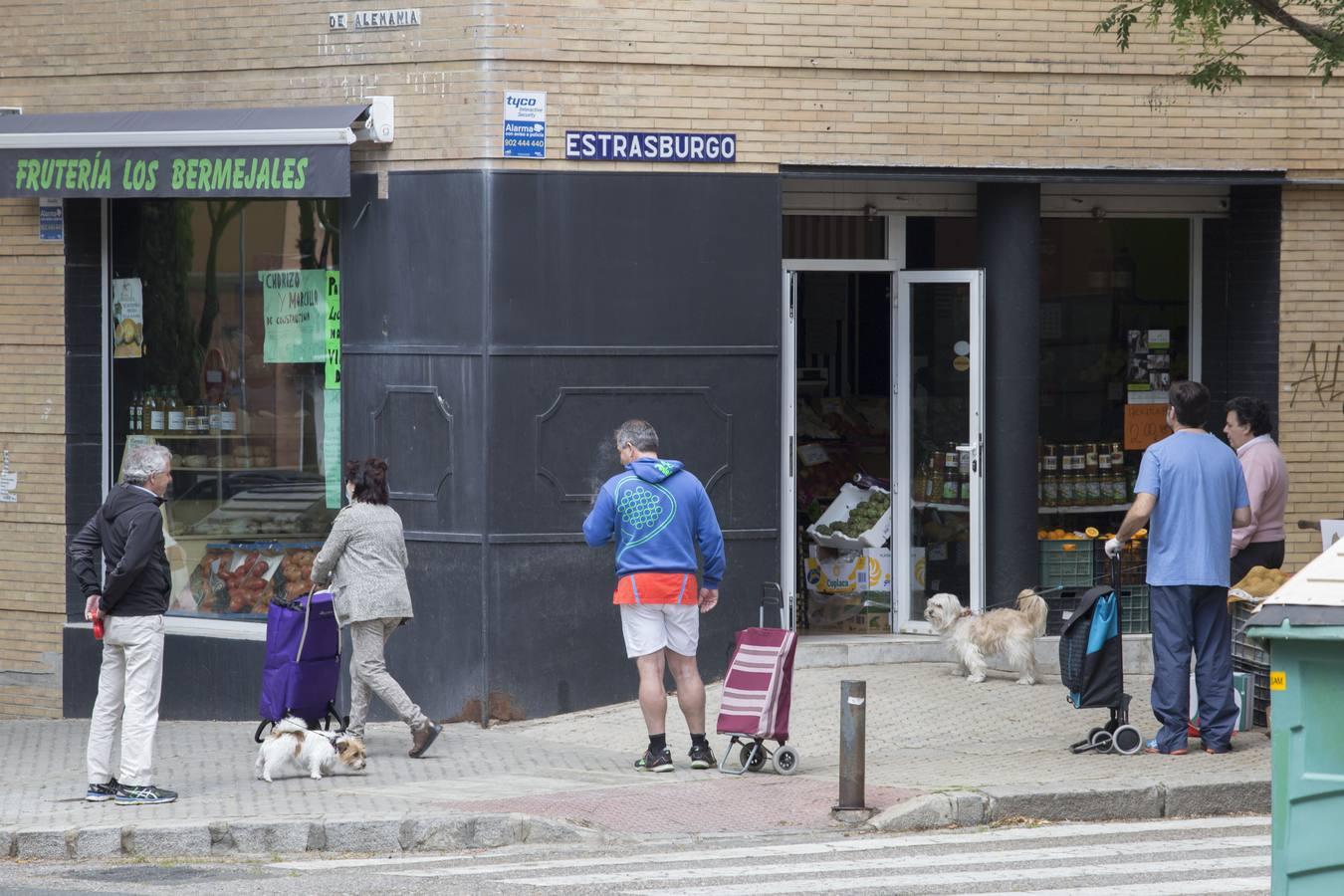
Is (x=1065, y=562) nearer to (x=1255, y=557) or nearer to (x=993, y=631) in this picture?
(x=993, y=631)

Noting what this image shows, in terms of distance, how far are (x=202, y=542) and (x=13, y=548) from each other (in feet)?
4.82

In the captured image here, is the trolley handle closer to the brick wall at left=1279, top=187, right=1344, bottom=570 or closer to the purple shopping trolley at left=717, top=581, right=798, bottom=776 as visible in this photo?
the purple shopping trolley at left=717, top=581, right=798, bottom=776

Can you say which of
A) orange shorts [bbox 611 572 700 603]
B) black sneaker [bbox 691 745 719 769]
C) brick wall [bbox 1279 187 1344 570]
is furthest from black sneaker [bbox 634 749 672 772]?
brick wall [bbox 1279 187 1344 570]

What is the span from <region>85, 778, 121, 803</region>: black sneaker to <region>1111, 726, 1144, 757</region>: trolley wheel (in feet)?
17.4

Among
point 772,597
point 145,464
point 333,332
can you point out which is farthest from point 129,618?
point 772,597

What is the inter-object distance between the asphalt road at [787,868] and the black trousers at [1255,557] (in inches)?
99.1

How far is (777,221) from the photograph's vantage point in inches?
477

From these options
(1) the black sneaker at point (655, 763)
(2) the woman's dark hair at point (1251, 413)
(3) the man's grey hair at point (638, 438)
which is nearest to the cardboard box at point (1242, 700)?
(2) the woman's dark hair at point (1251, 413)

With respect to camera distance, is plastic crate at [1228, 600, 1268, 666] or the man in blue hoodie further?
plastic crate at [1228, 600, 1268, 666]

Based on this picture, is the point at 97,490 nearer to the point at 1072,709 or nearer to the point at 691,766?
the point at 691,766

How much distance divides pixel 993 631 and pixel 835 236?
2931mm

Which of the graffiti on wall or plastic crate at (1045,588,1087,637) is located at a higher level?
the graffiti on wall

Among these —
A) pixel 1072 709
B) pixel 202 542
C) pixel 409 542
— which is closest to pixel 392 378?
pixel 409 542

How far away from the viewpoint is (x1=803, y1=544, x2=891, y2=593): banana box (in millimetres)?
12914
